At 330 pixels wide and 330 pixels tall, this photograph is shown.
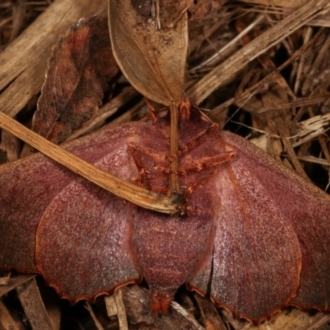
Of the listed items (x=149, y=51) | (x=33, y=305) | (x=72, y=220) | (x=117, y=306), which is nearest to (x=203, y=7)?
(x=149, y=51)

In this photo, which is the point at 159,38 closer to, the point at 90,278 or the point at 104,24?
the point at 104,24

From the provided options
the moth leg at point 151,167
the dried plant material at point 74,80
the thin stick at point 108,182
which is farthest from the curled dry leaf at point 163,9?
the thin stick at point 108,182

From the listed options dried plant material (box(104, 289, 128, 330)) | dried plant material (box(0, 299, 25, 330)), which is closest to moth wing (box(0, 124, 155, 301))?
dried plant material (box(104, 289, 128, 330))

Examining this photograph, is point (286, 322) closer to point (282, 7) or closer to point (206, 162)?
point (206, 162)

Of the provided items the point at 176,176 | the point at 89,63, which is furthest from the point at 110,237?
the point at 89,63

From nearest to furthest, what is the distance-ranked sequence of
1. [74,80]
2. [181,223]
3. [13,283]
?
[181,223]
[13,283]
[74,80]

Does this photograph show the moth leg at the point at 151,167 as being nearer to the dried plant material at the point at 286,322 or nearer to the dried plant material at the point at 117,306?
the dried plant material at the point at 117,306

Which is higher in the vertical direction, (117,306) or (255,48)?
(255,48)
